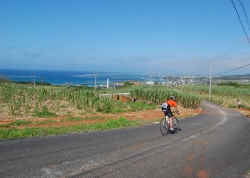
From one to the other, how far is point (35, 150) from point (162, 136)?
6.03m

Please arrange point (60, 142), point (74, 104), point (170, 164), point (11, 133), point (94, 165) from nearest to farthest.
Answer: point (94, 165) < point (170, 164) < point (60, 142) < point (11, 133) < point (74, 104)

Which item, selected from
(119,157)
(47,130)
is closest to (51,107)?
(47,130)

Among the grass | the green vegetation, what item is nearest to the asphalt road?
the grass

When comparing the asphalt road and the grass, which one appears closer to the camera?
the asphalt road

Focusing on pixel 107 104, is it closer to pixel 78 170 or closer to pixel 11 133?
pixel 11 133

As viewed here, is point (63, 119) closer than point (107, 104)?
Yes

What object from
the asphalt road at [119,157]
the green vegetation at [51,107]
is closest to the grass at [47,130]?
the green vegetation at [51,107]

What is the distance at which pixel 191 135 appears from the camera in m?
12.9

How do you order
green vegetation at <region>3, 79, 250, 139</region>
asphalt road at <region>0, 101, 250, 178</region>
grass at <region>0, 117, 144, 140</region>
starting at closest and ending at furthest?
asphalt road at <region>0, 101, 250, 178</region>, grass at <region>0, 117, 144, 140</region>, green vegetation at <region>3, 79, 250, 139</region>

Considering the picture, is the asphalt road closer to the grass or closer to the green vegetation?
the grass

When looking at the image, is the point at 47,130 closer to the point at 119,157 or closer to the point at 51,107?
the point at 119,157

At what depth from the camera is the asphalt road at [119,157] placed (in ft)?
21.4

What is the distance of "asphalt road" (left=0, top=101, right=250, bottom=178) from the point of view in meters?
6.53

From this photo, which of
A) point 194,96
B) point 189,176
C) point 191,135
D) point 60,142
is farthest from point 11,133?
point 194,96
